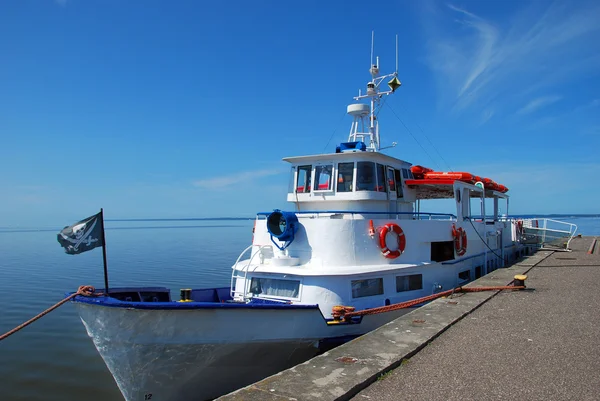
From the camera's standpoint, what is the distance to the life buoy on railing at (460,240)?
40.9ft

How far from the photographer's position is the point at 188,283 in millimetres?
22812

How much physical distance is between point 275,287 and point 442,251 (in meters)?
5.25

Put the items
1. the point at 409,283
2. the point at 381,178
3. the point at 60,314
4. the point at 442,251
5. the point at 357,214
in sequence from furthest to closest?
the point at 60,314, the point at 442,251, the point at 381,178, the point at 357,214, the point at 409,283

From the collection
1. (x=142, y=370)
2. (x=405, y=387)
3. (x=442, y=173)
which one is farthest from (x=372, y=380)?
(x=442, y=173)

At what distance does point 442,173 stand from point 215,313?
914 centimetres

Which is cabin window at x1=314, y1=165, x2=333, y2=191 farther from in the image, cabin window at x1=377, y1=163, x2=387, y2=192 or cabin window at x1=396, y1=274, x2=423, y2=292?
cabin window at x1=396, y1=274, x2=423, y2=292

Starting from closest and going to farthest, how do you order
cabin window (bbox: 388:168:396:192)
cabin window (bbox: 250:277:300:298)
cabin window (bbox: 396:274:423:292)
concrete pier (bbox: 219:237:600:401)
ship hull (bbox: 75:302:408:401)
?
concrete pier (bbox: 219:237:600:401) < ship hull (bbox: 75:302:408:401) < cabin window (bbox: 250:277:300:298) < cabin window (bbox: 396:274:423:292) < cabin window (bbox: 388:168:396:192)

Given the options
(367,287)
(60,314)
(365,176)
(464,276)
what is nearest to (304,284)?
(367,287)

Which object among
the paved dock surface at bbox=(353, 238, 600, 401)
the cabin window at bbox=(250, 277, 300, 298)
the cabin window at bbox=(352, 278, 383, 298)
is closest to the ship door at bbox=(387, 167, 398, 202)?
the cabin window at bbox=(352, 278, 383, 298)

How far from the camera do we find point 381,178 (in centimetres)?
1162

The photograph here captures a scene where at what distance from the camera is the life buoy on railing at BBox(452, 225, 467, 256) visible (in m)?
12.5

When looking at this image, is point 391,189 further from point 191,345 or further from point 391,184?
point 191,345

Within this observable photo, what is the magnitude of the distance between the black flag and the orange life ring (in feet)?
19.2

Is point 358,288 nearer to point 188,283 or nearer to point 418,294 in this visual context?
point 418,294
